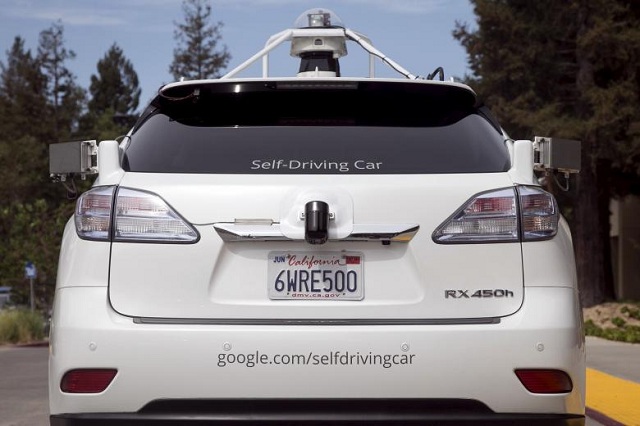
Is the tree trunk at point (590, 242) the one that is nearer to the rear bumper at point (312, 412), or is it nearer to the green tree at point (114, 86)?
the rear bumper at point (312, 412)

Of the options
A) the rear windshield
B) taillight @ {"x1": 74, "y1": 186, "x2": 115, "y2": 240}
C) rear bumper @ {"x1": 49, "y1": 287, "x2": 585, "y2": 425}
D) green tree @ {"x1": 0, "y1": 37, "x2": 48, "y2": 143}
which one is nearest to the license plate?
rear bumper @ {"x1": 49, "y1": 287, "x2": 585, "y2": 425}

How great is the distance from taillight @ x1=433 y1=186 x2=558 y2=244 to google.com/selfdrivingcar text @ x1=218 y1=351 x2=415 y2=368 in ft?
1.61

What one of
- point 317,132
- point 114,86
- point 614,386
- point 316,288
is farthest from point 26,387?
point 114,86

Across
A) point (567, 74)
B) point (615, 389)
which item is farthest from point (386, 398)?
point (567, 74)

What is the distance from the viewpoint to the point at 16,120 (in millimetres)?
87375

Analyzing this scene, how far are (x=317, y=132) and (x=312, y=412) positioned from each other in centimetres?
111

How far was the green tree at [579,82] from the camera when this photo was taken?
33.0 m

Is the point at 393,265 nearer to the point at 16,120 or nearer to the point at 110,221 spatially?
the point at 110,221

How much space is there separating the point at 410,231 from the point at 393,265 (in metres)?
0.15

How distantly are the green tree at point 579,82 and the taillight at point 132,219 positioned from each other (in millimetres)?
28723

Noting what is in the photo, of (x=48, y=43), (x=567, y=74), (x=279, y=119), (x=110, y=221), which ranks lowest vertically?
(x=110, y=221)

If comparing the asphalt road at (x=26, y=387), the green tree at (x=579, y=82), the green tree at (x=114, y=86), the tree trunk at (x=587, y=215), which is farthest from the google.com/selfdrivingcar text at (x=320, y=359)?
the green tree at (x=114, y=86)

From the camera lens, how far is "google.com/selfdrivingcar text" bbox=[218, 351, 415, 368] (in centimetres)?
459

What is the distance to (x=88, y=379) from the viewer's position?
184 inches
